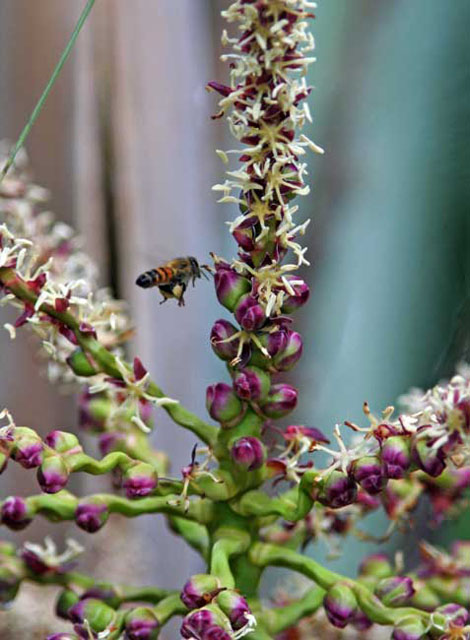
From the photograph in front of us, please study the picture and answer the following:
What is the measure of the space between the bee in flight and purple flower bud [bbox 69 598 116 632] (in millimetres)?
177

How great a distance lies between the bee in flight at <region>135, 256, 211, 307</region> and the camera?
62cm

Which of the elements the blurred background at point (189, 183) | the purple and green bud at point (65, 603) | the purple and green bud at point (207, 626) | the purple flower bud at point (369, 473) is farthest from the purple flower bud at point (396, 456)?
the blurred background at point (189, 183)

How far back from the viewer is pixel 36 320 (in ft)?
1.89

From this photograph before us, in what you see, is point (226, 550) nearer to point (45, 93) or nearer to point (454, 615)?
point (454, 615)

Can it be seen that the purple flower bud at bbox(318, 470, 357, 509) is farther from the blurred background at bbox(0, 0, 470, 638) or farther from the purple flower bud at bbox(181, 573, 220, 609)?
the blurred background at bbox(0, 0, 470, 638)

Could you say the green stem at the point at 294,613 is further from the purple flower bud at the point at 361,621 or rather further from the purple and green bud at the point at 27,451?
the purple and green bud at the point at 27,451

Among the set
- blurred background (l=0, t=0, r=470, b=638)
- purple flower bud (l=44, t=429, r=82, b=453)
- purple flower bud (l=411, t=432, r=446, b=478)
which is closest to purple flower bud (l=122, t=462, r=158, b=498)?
purple flower bud (l=44, t=429, r=82, b=453)

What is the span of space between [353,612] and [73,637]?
14 centimetres

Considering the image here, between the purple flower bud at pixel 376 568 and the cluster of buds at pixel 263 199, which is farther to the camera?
the purple flower bud at pixel 376 568

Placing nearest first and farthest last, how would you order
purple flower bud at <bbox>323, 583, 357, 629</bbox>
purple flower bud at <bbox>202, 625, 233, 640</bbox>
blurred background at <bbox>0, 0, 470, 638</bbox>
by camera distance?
1. purple flower bud at <bbox>202, 625, 233, 640</bbox>
2. purple flower bud at <bbox>323, 583, 357, 629</bbox>
3. blurred background at <bbox>0, 0, 470, 638</bbox>

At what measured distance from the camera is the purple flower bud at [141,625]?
1.81ft

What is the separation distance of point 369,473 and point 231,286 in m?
0.11

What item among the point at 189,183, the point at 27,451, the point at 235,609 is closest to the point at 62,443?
the point at 27,451

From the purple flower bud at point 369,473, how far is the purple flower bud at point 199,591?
84 mm
